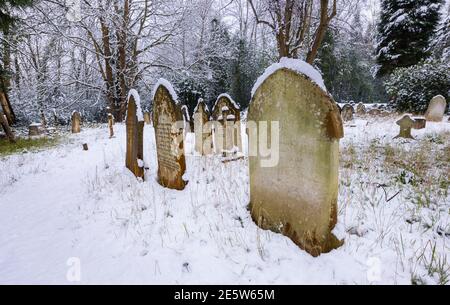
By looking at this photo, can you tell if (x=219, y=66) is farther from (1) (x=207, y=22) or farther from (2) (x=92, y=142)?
(2) (x=92, y=142)

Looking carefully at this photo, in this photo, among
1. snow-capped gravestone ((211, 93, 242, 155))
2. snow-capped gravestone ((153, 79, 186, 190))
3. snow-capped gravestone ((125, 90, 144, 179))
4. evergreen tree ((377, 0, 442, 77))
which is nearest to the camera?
snow-capped gravestone ((153, 79, 186, 190))

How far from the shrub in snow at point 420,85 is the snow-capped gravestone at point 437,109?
387 centimetres

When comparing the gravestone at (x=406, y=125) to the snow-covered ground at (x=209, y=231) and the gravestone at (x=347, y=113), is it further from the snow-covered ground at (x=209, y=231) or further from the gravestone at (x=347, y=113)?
the gravestone at (x=347, y=113)

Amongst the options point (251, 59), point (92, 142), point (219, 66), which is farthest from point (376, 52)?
point (92, 142)

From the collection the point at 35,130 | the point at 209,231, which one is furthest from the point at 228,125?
the point at 35,130

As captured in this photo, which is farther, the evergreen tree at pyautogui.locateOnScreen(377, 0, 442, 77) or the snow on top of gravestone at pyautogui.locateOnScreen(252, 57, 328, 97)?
the evergreen tree at pyautogui.locateOnScreen(377, 0, 442, 77)

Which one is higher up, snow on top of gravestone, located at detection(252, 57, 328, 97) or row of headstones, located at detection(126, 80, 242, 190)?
snow on top of gravestone, located at detection(252, 57, 328, 97)

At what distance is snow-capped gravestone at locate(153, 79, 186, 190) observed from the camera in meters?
4.31

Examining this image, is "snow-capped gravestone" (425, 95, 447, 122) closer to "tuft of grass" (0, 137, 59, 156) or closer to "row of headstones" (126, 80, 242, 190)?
"row of headstones" (126, 80, 242, 190)

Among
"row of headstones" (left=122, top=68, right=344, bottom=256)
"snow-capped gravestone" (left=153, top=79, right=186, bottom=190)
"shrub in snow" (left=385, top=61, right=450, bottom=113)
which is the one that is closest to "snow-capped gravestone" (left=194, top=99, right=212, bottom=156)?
"snow-capped gravestone" (left=153, top=79, right=186, bottom=190)

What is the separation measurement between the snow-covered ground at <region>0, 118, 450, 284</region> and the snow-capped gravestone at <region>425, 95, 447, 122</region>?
23.0ft

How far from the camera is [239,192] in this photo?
12.9ft

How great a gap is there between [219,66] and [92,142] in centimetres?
1462
